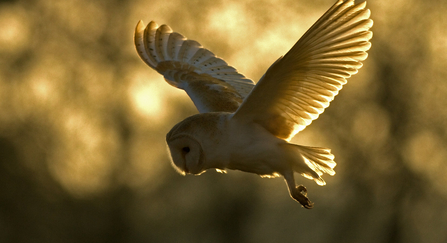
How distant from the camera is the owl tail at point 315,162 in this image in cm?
235

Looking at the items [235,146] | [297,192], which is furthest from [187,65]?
[297,192]

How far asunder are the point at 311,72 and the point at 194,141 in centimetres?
56

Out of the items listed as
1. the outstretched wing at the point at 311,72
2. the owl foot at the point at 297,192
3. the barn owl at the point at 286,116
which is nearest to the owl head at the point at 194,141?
the barn owl at the point at 286,116

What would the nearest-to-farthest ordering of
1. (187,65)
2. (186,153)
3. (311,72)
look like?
(311,72)
(186,153)
(187,65)

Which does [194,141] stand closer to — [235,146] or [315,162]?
[235,146]

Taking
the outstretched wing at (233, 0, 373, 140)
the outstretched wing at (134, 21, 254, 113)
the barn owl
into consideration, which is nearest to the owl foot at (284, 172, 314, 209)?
the barn owl

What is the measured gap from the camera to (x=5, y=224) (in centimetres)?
937

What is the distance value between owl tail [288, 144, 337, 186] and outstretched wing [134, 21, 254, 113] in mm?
690

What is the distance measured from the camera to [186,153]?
2.37m

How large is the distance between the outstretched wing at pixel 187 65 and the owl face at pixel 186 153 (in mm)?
625

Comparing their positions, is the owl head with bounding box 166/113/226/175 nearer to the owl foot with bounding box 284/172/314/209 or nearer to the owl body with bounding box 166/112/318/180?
the owl body with bounding box 166/112/318/180

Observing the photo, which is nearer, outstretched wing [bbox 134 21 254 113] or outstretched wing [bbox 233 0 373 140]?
outstretched wing [bbox 233 0 373 140]

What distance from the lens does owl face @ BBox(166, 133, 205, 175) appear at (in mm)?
2287

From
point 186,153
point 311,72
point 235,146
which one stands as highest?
point 311,72
